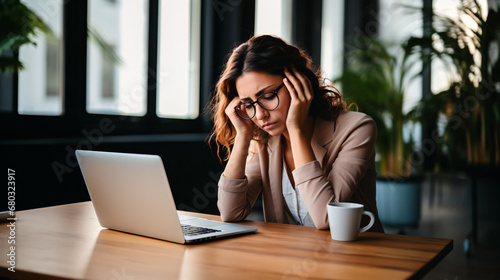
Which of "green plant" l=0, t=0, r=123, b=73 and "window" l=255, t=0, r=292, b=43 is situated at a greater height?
"window" l=255, t=0, r=292, b=43

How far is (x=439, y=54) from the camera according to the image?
11.5 feet

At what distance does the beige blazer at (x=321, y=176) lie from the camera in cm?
130

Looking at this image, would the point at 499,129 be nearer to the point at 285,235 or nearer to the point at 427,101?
the point at 427,101

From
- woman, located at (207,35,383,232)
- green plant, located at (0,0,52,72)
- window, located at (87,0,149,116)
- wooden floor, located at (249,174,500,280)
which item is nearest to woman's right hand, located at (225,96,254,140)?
woman, located at (207,35,383,232)

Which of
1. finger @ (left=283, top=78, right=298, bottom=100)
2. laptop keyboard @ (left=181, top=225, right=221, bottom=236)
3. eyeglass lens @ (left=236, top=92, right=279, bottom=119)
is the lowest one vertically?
laptop keyboard @ (left=181, top=225, right=221, bottom=236)

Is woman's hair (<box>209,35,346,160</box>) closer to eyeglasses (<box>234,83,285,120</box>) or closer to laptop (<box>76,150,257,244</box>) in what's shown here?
eyeglasses (<box>234,83,285,120</box>)

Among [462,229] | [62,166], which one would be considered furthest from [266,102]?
[462,229]

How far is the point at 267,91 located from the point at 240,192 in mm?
332

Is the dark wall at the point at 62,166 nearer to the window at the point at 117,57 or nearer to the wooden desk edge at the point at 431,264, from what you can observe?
the window at the point at 117,57

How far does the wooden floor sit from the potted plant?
19 centimetres

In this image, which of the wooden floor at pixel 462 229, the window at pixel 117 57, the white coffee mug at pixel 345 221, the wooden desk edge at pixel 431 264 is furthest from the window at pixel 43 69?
the wooden floor at pixel 462 229

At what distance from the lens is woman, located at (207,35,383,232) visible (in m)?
1.36

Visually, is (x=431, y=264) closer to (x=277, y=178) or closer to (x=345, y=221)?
(x=345, y=221)

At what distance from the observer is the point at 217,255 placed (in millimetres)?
952
